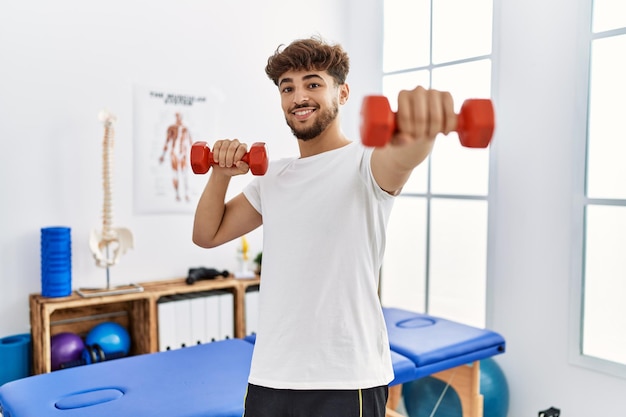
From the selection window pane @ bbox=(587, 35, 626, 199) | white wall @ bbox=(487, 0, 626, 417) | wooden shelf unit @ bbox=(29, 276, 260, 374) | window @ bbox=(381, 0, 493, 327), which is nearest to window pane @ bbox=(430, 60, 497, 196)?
window @ bbox=(381, 0, 493, 327)

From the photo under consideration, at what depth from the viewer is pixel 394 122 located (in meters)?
0.78

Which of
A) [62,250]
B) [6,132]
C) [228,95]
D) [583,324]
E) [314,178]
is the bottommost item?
[583,324]

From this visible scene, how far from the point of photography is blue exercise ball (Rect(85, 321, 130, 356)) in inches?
101

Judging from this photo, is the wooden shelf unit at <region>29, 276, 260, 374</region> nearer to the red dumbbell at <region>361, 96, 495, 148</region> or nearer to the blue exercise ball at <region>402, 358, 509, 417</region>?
the blue exercise ball at <region>402, 358, 509, 417</region>

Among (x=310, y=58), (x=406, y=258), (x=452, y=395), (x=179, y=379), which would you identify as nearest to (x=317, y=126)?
(x=310, y=58)

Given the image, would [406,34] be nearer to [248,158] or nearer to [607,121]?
[607,121]

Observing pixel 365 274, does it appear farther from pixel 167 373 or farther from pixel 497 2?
pixel 497 2

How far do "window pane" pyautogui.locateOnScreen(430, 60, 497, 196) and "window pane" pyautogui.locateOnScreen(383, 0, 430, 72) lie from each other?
0.19m

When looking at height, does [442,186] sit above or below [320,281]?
above

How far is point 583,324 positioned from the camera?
8.02 feet

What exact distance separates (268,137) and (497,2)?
1.47 m

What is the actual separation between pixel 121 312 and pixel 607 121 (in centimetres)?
247

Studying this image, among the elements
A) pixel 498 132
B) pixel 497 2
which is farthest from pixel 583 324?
pixel 497 2

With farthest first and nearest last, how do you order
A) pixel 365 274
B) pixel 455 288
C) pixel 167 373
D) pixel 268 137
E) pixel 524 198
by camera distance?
1. pixel 268 137
2. pixel 455 288
3. pixel 524 198
4. pixel 167 373
5. pixel 365 274
